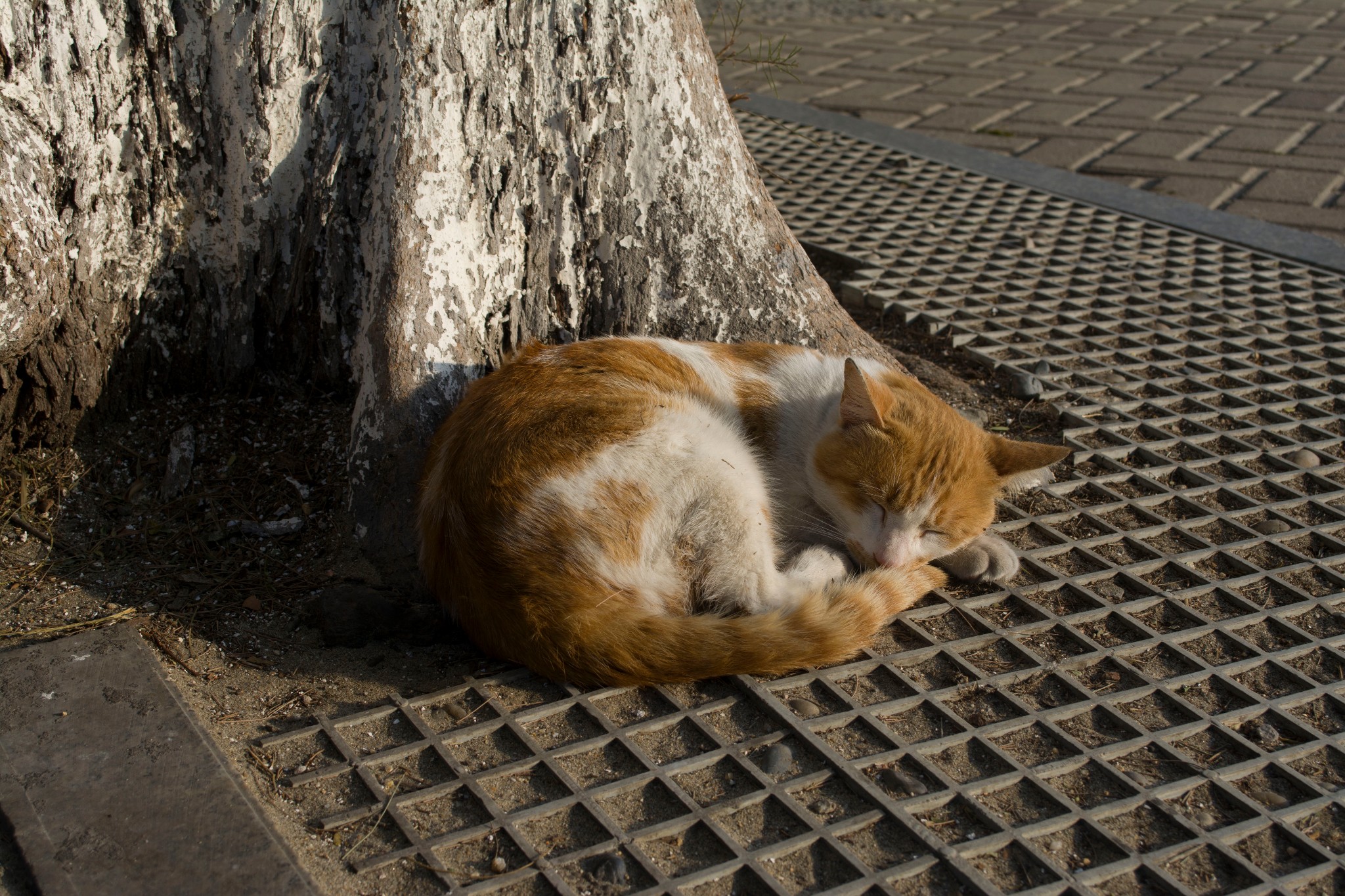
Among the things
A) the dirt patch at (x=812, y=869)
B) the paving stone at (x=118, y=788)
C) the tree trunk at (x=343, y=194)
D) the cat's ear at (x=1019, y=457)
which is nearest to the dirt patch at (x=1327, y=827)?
the dirt patch at (x=812, y=869)

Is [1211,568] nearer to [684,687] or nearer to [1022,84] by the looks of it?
[684,687]

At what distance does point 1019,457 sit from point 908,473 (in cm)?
29

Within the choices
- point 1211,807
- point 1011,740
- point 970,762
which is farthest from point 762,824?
point 1211,807

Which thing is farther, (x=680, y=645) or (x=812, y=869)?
(x=680, y=645)

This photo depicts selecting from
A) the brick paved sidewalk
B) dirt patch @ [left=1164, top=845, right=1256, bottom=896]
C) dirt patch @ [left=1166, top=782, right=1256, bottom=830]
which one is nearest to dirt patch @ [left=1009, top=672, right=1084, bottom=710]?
dirt patch @ [left=1166, top=782, right=1256, bottom=830]

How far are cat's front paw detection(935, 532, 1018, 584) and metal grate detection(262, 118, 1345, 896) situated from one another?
50 millimetres

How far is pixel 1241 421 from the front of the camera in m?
3.35

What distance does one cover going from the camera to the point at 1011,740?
213cm

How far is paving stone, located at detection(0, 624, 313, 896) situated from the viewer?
1713 millimetres

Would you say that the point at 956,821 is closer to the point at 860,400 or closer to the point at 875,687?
the point at 875,687

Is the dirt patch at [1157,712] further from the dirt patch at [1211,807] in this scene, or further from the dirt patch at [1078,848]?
the dirt patch at [1078,848]

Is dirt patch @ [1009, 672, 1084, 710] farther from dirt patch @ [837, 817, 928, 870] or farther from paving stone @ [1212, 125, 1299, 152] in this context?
paving stone @ [1212, 125, 1299, 152]

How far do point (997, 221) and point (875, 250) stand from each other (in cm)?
73

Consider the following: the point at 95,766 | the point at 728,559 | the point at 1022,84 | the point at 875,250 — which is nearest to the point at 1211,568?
→ the point at 728,559
